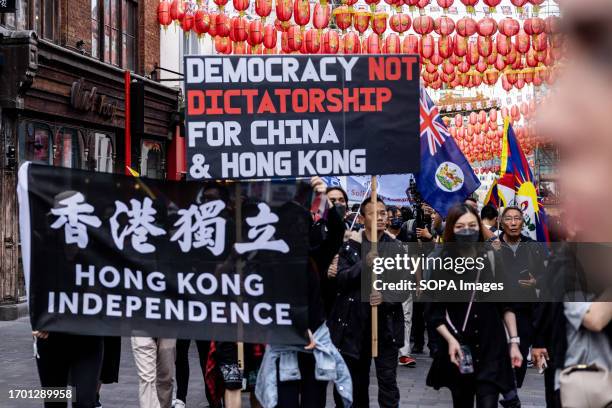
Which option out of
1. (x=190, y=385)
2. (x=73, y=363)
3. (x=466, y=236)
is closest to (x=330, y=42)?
(x=190, y=385)

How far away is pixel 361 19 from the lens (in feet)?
57.7

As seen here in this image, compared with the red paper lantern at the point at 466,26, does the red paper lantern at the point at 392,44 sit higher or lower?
lower

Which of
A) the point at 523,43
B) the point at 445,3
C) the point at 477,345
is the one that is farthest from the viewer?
the point at 523,43

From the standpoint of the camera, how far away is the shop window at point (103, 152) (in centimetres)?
Answer: 1802

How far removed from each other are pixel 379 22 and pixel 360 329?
11926 millimetres

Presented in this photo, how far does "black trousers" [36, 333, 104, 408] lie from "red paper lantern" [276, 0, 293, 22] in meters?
12.2

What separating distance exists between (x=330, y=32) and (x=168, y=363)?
1260 cm

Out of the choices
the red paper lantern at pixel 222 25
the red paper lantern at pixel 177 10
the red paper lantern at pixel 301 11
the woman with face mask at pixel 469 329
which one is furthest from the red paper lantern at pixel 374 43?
the woman with face mask at pixel 469 329

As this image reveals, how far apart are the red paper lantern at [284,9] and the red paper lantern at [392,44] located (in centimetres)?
290

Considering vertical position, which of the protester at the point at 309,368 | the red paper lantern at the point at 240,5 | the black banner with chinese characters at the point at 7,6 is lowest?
the protester at the point at 309,368

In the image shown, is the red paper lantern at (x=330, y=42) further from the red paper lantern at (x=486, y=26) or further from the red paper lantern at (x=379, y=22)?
the red paper lantern at (x=486, y=26)

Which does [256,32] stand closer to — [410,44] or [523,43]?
[410,44]

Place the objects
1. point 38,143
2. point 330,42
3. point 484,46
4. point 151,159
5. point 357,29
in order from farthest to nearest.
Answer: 1. point 151,159
2. point 484,46
3. point 330,42
4. point 357,29
5. point 38,143

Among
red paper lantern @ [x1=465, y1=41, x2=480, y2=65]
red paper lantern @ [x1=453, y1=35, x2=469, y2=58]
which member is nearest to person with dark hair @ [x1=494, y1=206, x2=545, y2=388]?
red paper lantern @ [x1=453, y1=35, x2=469, y2=58]
